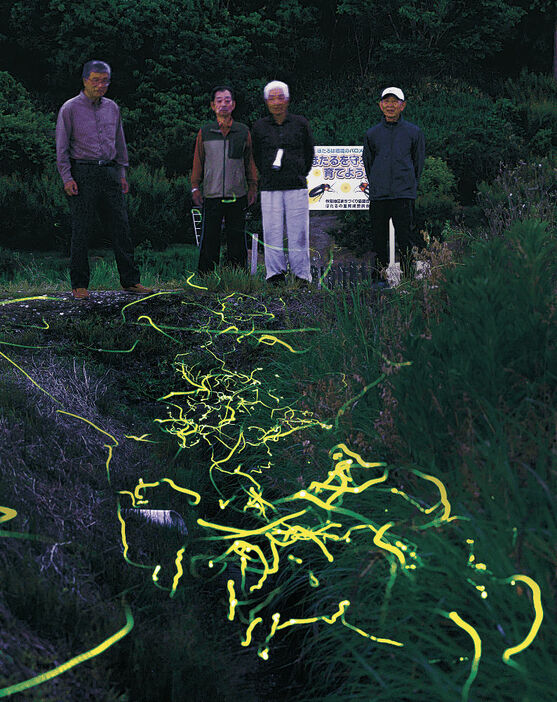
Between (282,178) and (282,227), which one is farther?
(282,227)

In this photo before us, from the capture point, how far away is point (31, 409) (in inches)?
186

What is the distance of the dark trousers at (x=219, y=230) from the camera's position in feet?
26.9

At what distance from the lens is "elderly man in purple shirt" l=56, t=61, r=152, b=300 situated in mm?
7324

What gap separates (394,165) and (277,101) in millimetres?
1251

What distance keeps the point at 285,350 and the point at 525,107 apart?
13597 mm

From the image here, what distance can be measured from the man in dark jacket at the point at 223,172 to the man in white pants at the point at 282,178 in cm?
15

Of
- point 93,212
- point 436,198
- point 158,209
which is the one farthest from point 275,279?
point 158,209

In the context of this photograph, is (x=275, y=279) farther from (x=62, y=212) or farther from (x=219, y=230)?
(x=62, y=212)

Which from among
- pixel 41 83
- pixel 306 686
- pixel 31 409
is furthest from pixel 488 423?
pixel 41 83

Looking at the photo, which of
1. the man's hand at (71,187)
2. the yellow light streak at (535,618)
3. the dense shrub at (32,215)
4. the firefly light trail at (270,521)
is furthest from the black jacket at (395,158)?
the dense shrub at (32,215)

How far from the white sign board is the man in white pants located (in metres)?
4.08

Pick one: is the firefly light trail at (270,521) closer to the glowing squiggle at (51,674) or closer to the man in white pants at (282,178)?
the glowing squiggle at (51,674)

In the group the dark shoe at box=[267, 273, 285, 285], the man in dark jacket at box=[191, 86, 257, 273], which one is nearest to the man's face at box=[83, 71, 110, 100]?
the man in dark jacket at box=[191, 86, 257, 273]

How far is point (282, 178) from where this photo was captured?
8188 millimetres
